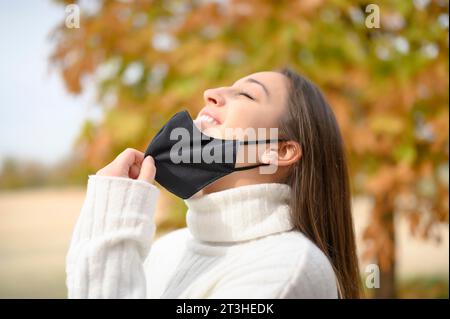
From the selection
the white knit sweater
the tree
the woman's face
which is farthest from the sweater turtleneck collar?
the tree

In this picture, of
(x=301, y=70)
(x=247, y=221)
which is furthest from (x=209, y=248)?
(x=301, y=70)

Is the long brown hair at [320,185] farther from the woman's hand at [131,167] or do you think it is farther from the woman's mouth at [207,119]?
the woman's hand at [131,167]

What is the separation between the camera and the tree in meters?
2.58

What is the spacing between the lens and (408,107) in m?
2.62

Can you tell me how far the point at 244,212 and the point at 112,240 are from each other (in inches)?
12.4

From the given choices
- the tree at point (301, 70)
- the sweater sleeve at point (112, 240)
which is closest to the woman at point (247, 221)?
the sweater sleeve at point (112, 240)

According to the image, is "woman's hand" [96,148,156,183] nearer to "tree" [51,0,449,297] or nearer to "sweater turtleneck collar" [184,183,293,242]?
"sweater turtleneck collar" [184,183,293,242]

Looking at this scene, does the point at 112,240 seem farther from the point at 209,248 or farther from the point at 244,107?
the point at 244,107

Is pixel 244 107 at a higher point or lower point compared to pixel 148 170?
higher

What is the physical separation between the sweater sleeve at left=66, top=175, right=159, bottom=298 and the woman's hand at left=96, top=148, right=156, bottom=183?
29 millimetres

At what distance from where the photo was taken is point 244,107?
1.35 m
